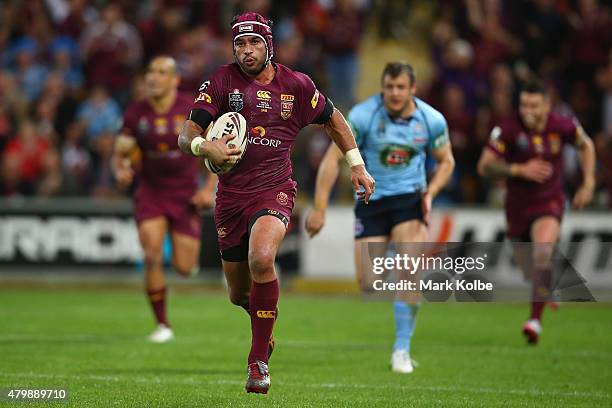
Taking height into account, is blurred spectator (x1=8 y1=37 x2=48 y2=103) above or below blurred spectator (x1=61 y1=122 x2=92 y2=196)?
above

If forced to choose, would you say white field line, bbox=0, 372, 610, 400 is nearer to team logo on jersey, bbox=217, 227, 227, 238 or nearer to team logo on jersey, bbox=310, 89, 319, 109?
team logo on jersey, bbox=217, 227, 227, 238

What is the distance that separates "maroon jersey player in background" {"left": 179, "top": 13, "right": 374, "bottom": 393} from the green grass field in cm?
97

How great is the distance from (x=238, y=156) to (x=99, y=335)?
18.8ft

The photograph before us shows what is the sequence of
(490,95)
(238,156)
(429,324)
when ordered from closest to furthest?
(238,156) < (429,324) < (490,95)

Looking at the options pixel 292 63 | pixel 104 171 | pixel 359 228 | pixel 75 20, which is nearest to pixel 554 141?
pixel 359 228

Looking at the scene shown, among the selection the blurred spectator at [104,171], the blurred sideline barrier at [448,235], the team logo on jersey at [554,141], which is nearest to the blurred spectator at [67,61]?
the blurred spectator at [104,171]

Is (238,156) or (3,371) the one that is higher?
(238,156)

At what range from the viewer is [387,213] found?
1114 cm

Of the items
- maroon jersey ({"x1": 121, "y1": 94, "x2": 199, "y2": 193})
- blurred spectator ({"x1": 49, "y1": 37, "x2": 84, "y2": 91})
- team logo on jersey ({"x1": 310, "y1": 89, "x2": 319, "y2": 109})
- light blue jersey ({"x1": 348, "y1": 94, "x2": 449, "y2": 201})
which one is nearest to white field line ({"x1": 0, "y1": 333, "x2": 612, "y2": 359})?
maroon jersey ({"x1": 121, "y1": 94, "x2": 199, "y2": 193})

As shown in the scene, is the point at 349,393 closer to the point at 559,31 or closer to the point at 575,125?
the point at 575,125

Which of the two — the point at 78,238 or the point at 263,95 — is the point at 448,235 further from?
the point at 263,95

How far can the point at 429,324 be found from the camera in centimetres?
1484

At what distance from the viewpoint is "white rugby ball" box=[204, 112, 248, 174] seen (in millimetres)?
8234

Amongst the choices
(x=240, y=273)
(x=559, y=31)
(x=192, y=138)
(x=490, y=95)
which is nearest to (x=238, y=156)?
(x=192, y=138)
